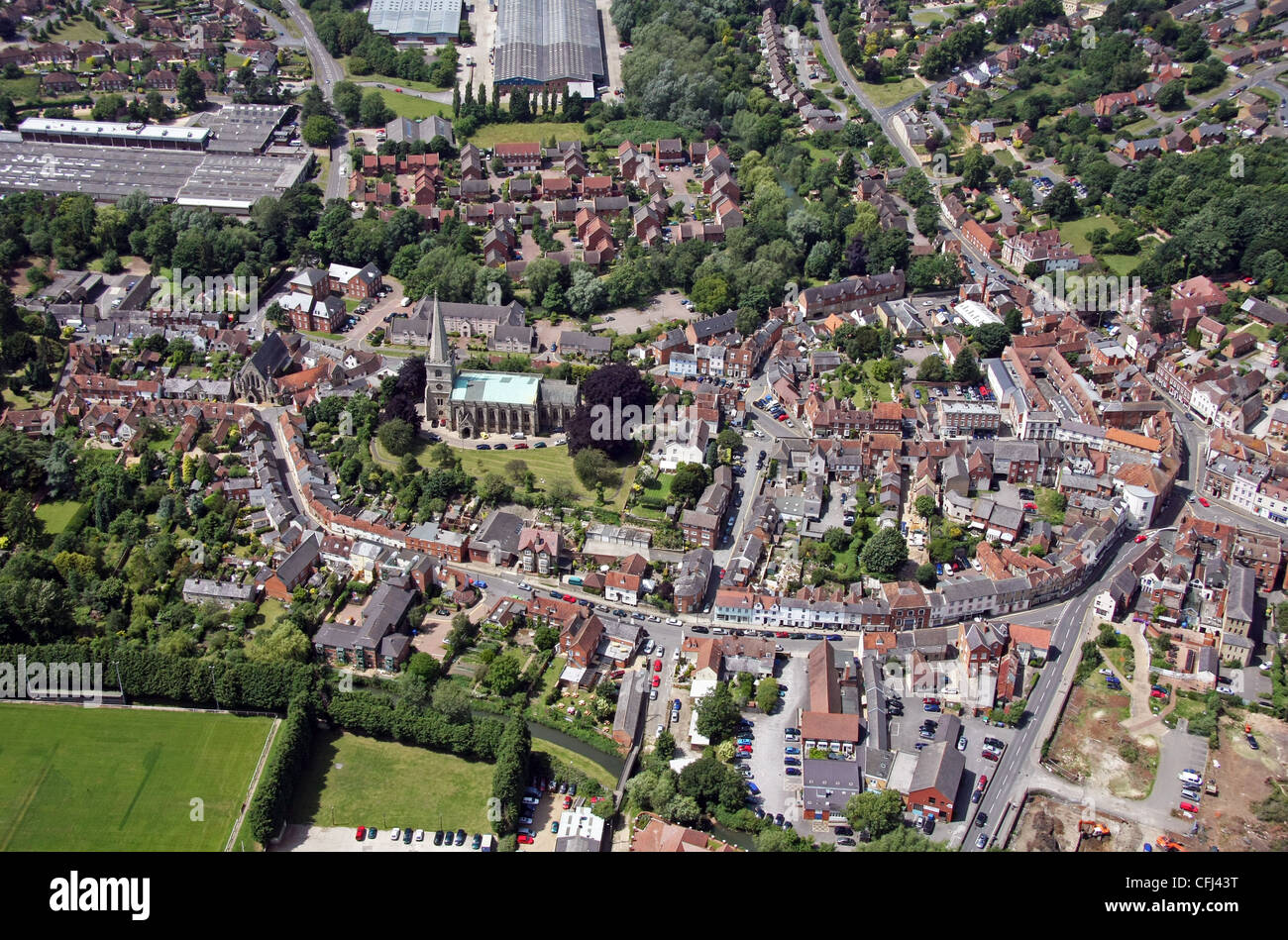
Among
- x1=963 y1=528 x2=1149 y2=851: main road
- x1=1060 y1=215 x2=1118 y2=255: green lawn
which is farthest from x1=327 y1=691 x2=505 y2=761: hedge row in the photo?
x1=1060 y1=215 x2=1118 y2=255: green lawn

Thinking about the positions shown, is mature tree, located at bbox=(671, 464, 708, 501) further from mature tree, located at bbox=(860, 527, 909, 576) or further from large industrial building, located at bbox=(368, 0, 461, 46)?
large industrial building, located at bbox=(368, 0, 461, 46)

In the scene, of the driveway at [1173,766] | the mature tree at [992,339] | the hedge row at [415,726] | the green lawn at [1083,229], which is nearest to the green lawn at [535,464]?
the hedge row at [415,726]

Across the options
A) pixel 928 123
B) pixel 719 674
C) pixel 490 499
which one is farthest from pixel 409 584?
pixel 928 123

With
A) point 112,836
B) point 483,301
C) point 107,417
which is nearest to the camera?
point 112,836

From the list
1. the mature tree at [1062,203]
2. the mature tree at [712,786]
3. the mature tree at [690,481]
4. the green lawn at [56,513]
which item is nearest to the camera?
the mature tree at [712,786]

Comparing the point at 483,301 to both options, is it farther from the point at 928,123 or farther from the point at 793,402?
A: the point at 928,123

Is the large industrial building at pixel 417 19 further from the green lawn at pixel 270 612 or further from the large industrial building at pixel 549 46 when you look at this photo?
the green lawn at pixel 270 612

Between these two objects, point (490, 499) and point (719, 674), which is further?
point (490, 499)
